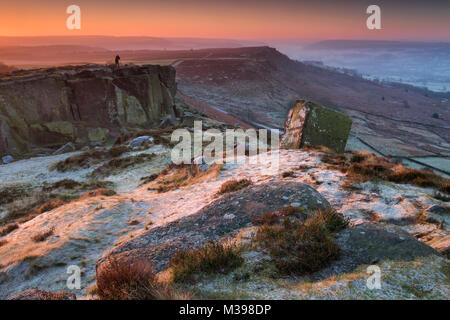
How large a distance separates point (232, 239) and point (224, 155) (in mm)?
9919

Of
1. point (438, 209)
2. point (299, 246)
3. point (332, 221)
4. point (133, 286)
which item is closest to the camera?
point (133, 286)

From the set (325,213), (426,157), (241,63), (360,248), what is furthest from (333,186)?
(241,63)

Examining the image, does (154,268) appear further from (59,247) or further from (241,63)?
(241,63)

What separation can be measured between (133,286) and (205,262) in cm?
120

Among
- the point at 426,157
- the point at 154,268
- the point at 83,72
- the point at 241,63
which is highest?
the point at 241,63

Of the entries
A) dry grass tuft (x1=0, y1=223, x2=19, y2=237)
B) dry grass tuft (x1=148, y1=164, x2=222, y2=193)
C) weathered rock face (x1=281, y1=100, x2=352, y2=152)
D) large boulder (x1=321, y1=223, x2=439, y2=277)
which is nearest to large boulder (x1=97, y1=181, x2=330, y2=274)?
large boulder (x1=321, y1=223, x2=439, y2=277)

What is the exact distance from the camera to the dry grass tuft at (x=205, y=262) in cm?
425

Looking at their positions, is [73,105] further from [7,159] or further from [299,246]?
[299,246]

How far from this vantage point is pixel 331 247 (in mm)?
4680

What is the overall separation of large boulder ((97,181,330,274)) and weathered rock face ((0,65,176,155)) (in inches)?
973

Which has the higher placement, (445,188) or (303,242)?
(445,188)

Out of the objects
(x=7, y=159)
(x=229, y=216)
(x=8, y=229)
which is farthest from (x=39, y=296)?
(x=7, y=159)

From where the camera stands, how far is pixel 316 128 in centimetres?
1426

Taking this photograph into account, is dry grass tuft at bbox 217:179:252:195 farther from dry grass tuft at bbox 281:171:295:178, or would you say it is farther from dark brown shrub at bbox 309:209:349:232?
dark brown shrub at bbox 309:209:349:232
